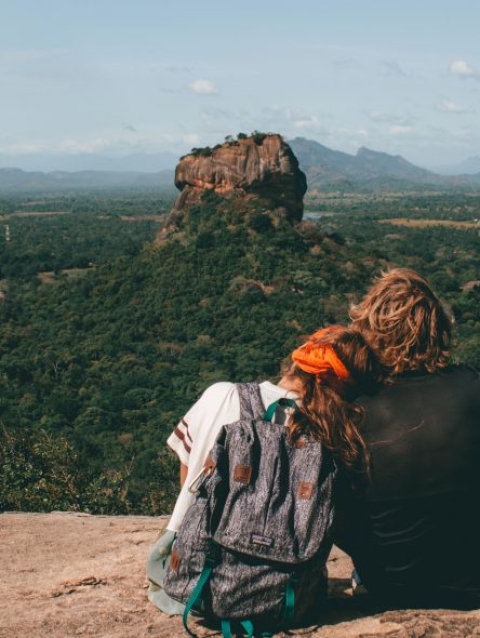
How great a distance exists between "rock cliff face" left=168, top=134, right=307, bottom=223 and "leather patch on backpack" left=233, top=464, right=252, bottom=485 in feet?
91.2

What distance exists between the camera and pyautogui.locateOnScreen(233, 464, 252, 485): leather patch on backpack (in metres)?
3.18

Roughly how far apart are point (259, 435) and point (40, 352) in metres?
23.9

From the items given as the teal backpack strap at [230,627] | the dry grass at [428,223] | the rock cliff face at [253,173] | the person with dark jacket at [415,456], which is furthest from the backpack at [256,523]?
→ the dry grass at [428,223]

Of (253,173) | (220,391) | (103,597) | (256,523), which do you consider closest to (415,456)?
(256,523)

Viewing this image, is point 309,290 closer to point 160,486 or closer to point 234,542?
point 160,486

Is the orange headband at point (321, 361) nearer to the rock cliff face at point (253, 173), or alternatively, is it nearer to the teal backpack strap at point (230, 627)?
the teal backpack strap at point (230, 627)

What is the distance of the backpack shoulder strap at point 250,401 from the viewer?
333 cm

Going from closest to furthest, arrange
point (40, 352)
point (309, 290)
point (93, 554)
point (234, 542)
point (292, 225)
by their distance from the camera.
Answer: point (234, 542)
point (93, 554)
point (40, 352)
point (309, 290)
point (292, 225)

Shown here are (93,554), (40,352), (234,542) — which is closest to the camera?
(234,542)

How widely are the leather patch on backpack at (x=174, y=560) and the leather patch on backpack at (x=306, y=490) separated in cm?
59

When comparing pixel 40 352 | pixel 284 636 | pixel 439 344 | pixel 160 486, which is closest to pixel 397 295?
pixel 439 344

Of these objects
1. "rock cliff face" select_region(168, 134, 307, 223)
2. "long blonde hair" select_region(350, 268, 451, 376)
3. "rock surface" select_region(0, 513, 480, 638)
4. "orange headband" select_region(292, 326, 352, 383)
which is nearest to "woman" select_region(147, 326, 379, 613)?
"orange headband" select_region(292, 326, 352, 383)

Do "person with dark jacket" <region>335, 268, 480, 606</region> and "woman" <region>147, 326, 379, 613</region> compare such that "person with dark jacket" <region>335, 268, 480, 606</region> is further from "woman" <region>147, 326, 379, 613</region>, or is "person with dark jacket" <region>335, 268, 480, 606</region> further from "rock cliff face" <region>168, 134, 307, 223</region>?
"rock cliff face" <region>168, 134, 307, 223</region>

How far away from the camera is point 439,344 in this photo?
3453 mm
